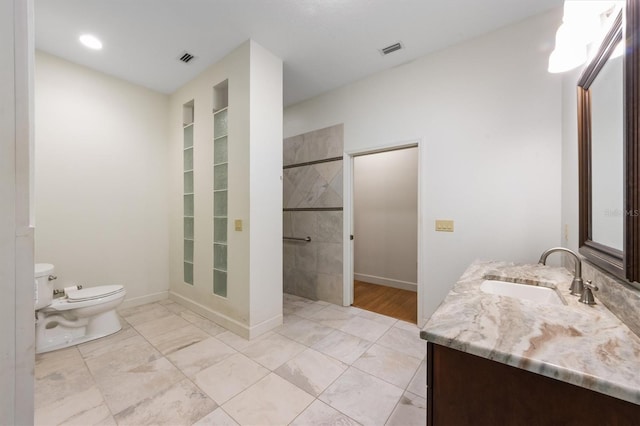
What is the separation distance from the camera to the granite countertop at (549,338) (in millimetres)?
604

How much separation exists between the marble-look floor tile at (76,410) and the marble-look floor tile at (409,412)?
160 centimetres

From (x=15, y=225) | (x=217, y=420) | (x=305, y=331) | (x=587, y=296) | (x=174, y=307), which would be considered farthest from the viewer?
(x=174, y=307)

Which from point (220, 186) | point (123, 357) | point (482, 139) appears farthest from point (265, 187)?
point (482, 139)

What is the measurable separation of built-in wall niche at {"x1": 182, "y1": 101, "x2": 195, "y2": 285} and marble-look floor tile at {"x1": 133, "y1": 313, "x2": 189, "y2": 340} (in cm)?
49

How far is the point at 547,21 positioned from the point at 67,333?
4757mm

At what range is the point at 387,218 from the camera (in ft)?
13.4

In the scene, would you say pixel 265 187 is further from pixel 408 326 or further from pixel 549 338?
pixel 549 338

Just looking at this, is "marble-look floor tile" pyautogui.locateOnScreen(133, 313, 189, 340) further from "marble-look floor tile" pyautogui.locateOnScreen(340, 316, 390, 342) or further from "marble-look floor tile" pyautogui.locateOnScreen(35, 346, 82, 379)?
"marble-look floor tile" pyautogui.locateOnScreen(340, 316, 390, 342)

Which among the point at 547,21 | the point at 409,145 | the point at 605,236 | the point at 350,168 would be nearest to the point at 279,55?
the point at 350,168

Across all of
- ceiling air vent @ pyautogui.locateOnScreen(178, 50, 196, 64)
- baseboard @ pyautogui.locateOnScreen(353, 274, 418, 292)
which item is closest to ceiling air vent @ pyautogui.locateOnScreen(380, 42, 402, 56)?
ceiling air vent @ pyautogui.locateOnScreen(178, 50, 196, 64)

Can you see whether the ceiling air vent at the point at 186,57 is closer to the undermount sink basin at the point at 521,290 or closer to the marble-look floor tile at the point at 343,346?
the marble-look floor tile at the point at 343,346

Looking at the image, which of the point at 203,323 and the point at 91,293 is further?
the point at 203,323

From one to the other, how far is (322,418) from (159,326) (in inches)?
78.6

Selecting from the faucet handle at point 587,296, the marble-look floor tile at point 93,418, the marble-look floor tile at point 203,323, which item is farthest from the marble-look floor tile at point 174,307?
the faucet handle at point 587,296
